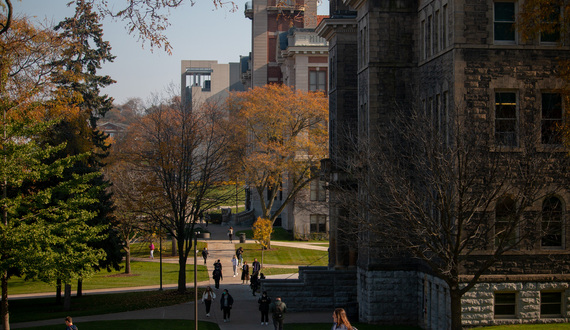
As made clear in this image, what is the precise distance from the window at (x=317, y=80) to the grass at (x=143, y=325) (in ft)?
125

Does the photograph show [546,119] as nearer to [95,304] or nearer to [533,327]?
[533,327]

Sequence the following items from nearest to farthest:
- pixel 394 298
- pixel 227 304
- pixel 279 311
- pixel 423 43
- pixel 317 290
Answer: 1. pixel 279 311
2. pixel 423 43
3. pixel 394 298
4. pixel 227 304
5. pixel 317 290

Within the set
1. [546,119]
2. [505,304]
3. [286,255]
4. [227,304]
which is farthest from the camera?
[286,255]

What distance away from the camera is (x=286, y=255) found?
2120 inches

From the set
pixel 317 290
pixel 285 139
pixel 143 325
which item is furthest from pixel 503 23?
pixel 285 139

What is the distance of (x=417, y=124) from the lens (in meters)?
22.1

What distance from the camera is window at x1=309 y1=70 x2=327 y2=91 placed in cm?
6462

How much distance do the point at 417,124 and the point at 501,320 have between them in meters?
7.20

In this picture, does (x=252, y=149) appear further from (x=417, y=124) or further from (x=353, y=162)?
(x=417, y=124)

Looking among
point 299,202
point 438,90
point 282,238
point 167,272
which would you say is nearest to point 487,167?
point 438,90

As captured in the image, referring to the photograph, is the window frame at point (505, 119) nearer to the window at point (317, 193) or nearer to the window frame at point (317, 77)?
the window at point (317, 193)

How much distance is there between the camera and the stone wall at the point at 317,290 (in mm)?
32062

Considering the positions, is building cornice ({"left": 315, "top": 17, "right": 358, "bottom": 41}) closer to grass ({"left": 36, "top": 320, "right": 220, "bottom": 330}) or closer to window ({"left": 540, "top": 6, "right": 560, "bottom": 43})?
window ({"left": 540, "top": 6, "right": 560, "bottom": 43})

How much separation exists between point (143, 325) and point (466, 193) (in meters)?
14.3
